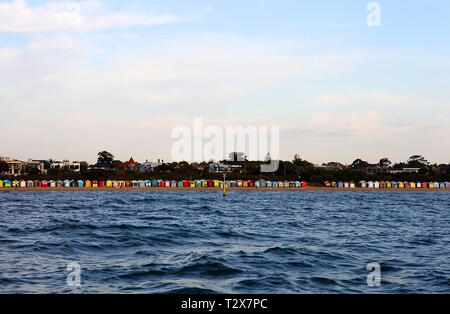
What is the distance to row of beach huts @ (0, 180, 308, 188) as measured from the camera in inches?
5281

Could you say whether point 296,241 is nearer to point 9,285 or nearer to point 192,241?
point 192,241

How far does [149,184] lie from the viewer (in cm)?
13725

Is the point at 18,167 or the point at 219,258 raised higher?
the point at 18,167


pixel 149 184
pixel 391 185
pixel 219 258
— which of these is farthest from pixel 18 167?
pixel 219 258

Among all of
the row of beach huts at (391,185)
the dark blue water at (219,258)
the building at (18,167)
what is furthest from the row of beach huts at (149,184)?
the dark blue water at (219,258)

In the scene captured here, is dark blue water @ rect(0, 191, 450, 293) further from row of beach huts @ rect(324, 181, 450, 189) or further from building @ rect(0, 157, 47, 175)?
building @ rect(0, 157, 47, 175)

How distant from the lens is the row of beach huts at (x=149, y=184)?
134125 millimetres

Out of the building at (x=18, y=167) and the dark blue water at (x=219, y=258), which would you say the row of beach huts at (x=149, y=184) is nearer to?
the building at (x=18, y=167)

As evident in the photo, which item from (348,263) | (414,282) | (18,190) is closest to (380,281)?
(414,282)

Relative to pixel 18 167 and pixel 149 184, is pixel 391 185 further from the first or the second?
pixel 18 167

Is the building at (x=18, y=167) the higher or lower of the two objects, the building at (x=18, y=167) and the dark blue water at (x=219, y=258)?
the higher

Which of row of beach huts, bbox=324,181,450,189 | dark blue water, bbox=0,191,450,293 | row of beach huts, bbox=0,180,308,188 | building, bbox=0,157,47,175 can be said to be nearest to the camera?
dark blue water, bbox=0,191,450,293

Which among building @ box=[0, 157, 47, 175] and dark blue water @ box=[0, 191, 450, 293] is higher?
building @ box=[0, 157, 47, 175]

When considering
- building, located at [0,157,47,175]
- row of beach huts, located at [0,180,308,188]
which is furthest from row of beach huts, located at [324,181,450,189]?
building, located at [0,157,47,175]
